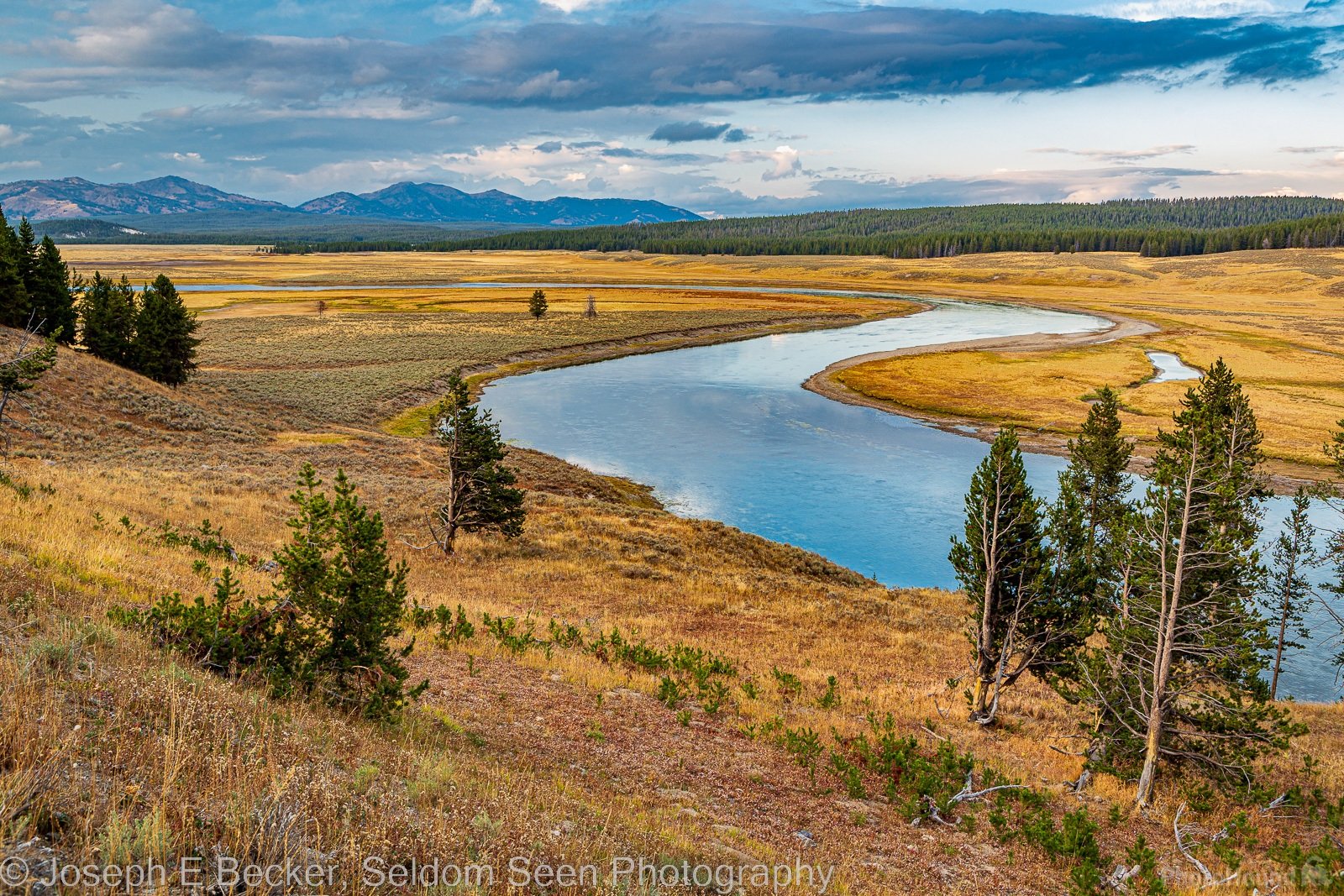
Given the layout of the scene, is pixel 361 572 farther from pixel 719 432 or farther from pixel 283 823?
pixel 719 432

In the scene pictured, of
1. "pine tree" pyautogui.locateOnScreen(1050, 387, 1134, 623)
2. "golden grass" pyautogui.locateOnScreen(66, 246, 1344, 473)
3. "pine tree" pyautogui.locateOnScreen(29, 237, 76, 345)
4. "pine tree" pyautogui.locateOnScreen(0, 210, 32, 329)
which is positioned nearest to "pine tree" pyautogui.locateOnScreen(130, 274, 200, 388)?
"pine tree" pyautogui.locateOnScreen(29, 237, 76, 345)

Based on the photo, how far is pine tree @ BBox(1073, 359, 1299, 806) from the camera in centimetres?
1232

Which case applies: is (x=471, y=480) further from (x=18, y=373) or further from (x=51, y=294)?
(x=51, y=294)

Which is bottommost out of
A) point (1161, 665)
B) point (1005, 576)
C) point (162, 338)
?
point (1161, 665)

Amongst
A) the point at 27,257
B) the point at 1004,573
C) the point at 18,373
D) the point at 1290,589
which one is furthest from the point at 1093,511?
the point at 27,257

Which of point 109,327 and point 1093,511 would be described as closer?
point 1093,511

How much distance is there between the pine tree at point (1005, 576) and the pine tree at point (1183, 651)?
1369 millimetres

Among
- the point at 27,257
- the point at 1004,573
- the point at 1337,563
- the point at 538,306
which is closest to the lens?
the point at 1004,573

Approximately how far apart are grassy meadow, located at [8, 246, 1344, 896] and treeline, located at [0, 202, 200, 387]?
8005mm

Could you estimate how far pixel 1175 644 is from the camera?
40.6 ft

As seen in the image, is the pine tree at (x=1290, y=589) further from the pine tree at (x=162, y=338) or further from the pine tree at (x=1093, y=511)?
the pine tree at (x=162, y=338)

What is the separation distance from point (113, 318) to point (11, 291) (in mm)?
5101

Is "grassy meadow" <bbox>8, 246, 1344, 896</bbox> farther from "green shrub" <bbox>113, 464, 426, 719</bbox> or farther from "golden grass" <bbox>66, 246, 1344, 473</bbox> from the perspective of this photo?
"golden grass" <bbox>66, 246, 1344, 473</bbox>

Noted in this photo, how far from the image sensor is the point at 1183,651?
41.9 ft
